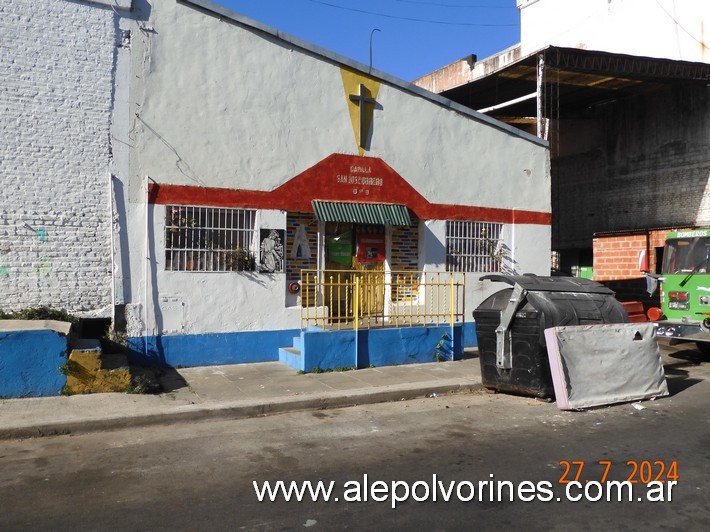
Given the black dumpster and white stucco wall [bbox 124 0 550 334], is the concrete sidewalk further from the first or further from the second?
white stucco wall [bbox 124 0 550 334]

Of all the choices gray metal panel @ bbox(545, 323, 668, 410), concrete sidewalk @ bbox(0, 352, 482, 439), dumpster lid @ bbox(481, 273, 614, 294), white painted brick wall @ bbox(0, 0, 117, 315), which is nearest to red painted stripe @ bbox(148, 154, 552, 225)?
white painted brick wall @ bbox(0, 0, 117, 315)

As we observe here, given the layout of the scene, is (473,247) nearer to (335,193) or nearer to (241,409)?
(335,193)

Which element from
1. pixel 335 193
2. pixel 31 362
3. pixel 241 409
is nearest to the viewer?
pixel 241 409

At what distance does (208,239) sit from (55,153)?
271 cm

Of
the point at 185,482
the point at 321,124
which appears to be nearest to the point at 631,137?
the point at 321,124

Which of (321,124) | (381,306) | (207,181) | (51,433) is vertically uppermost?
(321,124)

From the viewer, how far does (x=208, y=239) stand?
10.9m

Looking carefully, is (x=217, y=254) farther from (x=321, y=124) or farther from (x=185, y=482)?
(x=185, y=482)

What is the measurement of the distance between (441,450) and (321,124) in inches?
289

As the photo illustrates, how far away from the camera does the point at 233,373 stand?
33.5ft

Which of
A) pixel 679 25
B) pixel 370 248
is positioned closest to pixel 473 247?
pixel 370 248

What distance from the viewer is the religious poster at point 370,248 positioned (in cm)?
1270

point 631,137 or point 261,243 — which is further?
point 631,137

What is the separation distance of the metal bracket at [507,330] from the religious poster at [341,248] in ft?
14.3
